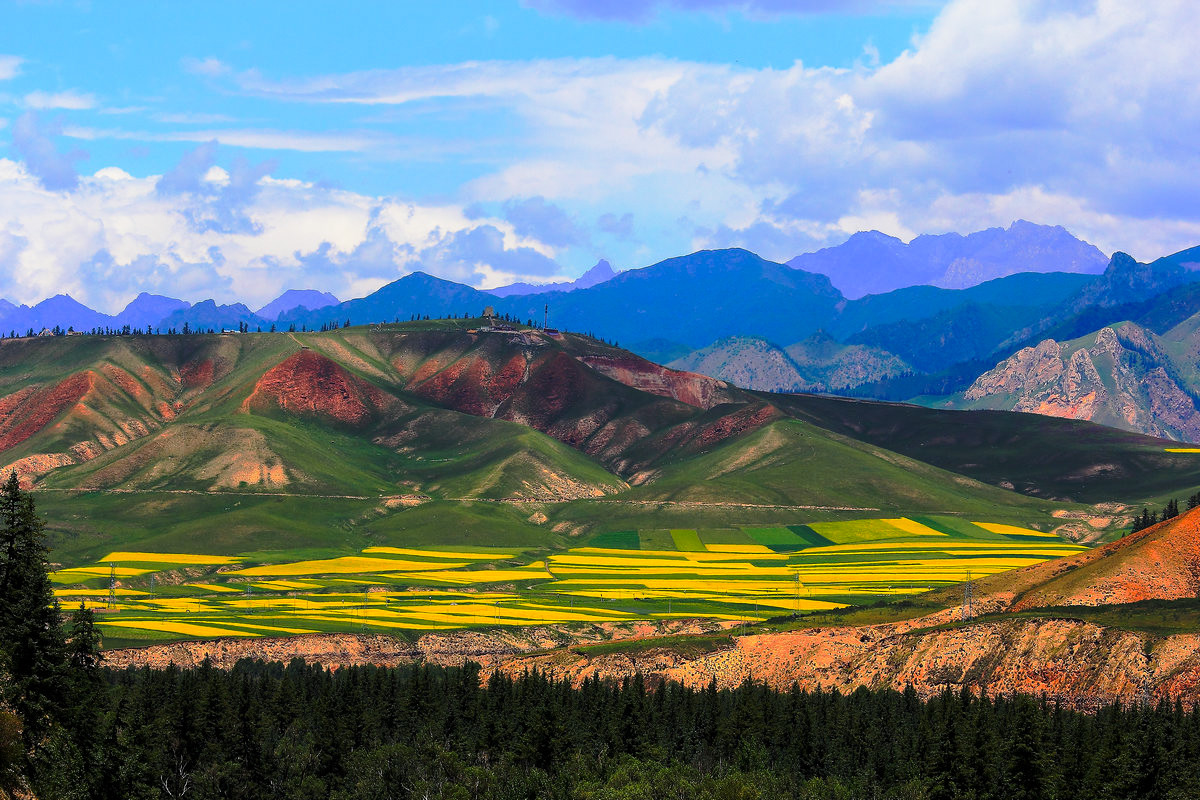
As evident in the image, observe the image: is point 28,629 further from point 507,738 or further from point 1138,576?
point 1138,576

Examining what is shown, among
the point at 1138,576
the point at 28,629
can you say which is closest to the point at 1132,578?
the point at 1138,576

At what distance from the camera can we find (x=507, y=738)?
138 m

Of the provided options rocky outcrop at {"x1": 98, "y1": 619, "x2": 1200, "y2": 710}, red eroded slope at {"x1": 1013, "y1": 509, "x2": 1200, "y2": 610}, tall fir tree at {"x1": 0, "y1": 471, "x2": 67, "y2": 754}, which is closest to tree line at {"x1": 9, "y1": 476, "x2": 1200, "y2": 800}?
tall fir tree at {"x1": 0, "y1": 471, "x2": 67, "y2": 754}

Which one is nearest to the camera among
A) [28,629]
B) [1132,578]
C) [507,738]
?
[28,629]

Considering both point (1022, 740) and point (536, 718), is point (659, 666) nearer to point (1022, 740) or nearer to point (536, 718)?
point (536, 718)

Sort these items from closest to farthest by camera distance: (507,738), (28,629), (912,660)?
(28,629), (507,738), (912,660)

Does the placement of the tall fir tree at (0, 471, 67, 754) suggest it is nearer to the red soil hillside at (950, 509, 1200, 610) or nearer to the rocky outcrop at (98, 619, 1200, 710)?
the rocky outcrop at (98, 619, 1200, 710)

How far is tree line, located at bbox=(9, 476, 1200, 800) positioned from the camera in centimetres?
9700

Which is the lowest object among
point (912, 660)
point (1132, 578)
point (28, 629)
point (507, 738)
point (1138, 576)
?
point (507, 738)

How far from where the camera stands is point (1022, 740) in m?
120

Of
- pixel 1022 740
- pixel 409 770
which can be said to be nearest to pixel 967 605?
pixel 1022 740

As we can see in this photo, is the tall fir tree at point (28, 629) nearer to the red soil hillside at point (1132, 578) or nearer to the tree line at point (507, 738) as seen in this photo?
the tree line at point (507, 738)

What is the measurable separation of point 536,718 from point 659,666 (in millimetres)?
49286

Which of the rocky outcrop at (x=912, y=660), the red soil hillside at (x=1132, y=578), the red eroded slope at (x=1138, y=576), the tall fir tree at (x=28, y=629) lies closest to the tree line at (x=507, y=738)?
the tall fir tree at (x=28, y=629)
